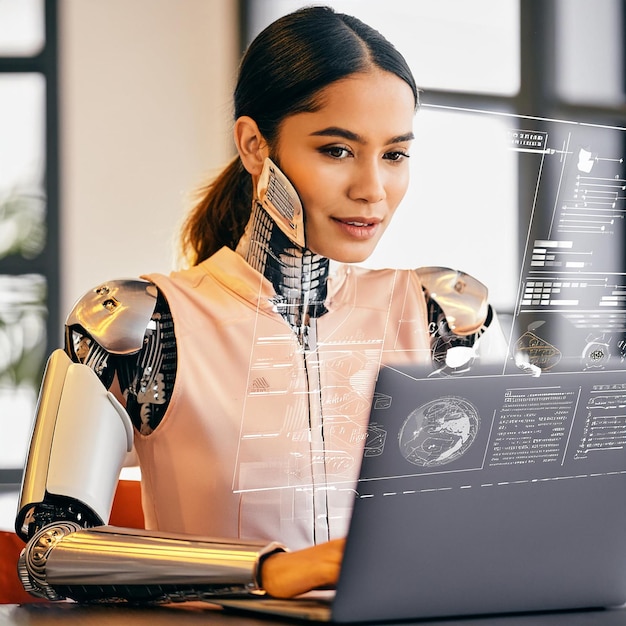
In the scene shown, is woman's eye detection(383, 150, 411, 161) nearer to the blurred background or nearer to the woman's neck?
the woman's neck

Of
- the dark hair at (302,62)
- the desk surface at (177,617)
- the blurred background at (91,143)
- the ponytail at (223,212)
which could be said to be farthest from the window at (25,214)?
the desk surface at (177,617)

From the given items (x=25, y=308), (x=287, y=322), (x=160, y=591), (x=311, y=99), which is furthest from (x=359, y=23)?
(x=25, y=308)

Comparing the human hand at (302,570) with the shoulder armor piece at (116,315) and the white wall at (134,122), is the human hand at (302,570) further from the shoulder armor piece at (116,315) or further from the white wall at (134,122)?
the white wall at (134,122)

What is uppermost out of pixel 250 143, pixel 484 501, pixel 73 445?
pixel 250 143

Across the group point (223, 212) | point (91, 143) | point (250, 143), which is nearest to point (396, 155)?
point (250, 143)

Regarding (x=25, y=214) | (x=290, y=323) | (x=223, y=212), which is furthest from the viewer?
(x=25, y=214)

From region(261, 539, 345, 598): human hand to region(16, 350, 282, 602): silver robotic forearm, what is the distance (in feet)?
0.04

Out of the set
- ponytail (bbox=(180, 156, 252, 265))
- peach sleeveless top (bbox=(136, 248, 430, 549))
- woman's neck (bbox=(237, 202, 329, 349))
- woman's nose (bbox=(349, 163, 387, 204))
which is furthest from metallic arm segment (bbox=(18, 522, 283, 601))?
ponytail (bbox=(180, 156, 252, 265))

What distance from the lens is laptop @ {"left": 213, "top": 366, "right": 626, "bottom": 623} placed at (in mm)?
635

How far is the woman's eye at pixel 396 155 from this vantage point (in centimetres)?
84

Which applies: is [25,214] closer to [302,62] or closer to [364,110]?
[302,62]

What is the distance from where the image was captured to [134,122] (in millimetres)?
3082

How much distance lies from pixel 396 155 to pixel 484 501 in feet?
1.08

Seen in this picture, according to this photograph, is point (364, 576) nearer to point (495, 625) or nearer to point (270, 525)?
point (495, 625)
